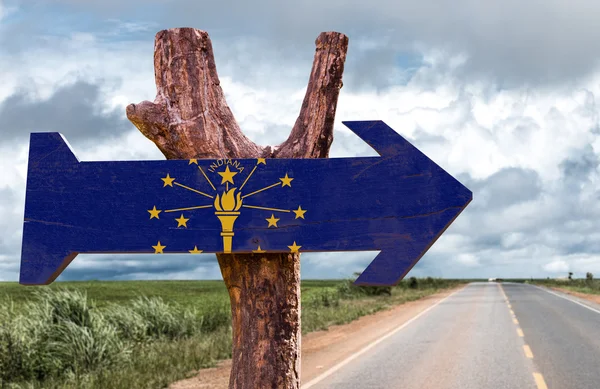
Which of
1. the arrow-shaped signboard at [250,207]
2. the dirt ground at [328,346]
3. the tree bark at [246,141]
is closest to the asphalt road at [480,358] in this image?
the dirt ground at [328,346]

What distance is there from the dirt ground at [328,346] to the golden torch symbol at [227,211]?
6.66 m

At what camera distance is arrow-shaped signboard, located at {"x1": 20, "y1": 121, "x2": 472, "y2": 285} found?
14.0 feet

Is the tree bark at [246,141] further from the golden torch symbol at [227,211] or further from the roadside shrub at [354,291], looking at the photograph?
the roadside shrub at [354,291]

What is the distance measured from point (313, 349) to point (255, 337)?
10.9 m

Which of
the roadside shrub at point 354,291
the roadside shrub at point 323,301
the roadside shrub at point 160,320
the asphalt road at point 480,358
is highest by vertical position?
the roadside shrub at point 354,291

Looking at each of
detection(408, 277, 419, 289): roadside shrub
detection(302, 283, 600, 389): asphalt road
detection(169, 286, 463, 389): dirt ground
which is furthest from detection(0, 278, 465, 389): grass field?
detection(408, 277, 419, 289): roadside shrub

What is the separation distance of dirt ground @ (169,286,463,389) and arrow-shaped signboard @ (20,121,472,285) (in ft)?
21.4

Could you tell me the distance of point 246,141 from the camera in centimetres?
495

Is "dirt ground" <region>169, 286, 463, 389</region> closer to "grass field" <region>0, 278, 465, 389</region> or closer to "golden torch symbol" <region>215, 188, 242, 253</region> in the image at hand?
"grass field" <region>0, 278, 465, 389</region>

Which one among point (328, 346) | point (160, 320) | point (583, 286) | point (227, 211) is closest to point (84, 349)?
point (160, 320)

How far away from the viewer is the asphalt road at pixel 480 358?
1088 cm

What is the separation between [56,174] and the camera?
4.58m

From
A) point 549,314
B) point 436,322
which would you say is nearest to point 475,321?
point 436,322

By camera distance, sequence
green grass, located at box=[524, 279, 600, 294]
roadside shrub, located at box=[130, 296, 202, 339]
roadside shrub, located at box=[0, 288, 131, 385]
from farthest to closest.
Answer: green grass, located at box=[524, 279, 600, 294] → roadside shrub, located at box=[130, 296, 202, 339] → roadside shrub, located at box=[0, 288, 131, 385]
